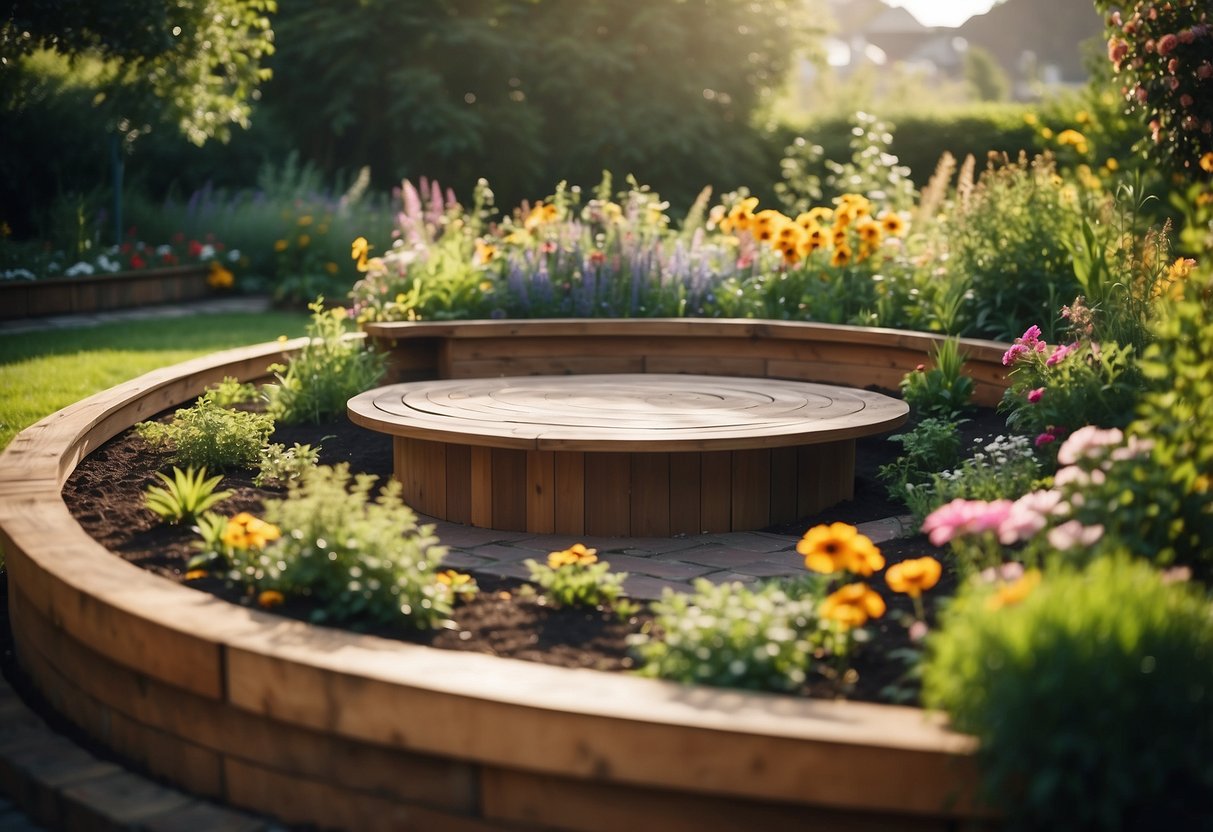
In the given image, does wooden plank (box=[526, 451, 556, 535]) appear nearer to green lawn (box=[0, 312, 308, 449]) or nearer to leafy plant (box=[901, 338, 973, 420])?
leafy plant (box=[901, 338, 973, 420])

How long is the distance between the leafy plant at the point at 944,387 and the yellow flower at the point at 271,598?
11.0ft

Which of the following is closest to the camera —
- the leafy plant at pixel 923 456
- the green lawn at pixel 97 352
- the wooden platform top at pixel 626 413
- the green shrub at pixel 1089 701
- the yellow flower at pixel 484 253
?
the green shrub at pixel 1089 701

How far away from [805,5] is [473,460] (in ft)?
60.9

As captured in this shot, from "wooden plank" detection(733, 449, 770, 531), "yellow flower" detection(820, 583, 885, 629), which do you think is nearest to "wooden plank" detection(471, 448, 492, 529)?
"wooden plank" detection(733, 449, 770, 531)

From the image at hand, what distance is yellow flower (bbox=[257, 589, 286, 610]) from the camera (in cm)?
290

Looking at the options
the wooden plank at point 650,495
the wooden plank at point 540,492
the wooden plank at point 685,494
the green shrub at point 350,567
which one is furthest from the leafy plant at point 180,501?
the wooden plank at point 685,494

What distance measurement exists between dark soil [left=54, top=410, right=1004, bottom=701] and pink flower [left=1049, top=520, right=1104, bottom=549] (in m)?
0.41

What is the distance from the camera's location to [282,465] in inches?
178

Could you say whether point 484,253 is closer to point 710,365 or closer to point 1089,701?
point 710,365

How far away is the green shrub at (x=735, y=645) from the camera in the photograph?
2.46 meters

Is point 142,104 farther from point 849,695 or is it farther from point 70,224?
point 849,695

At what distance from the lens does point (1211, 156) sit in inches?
228

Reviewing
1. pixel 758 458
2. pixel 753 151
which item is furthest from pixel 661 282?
pixel 753 151

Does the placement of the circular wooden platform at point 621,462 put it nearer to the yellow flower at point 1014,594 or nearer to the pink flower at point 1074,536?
the pink flower at point 1074,536
